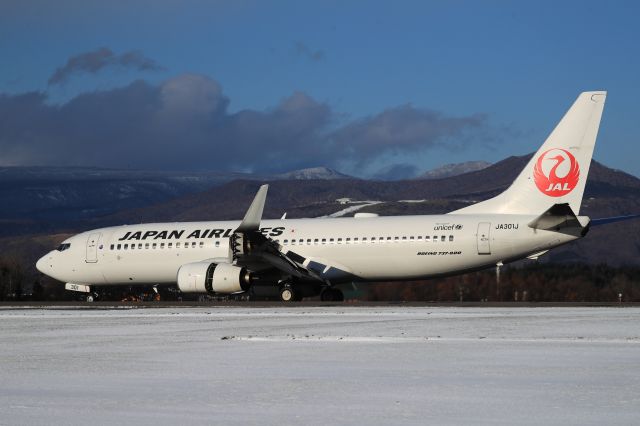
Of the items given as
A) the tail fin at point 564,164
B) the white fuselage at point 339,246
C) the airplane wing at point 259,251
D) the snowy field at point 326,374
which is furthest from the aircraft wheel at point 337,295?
the snowy field at point 326,374

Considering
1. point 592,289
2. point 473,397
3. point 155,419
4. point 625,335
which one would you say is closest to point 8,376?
point 155,419

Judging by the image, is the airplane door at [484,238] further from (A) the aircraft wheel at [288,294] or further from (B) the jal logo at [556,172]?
(A) the aircraft wheel at [288,294]

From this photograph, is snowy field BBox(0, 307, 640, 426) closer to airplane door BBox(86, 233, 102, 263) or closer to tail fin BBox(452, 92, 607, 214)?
tail fin BBox(452, 92, 607, 214)

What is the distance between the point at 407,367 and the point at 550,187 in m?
26.7

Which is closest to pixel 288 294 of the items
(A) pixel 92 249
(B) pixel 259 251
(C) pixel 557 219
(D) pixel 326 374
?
(B) pixel 259 251

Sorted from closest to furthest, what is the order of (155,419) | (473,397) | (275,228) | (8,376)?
(155,419), (473,397), (8,376), (275,228)

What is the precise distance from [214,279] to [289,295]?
3.18 meters

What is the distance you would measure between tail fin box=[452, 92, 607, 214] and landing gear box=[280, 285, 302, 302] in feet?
28.4

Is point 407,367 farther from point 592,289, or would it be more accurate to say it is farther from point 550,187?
point 592,289

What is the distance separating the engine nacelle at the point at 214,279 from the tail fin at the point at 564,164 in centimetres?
1001

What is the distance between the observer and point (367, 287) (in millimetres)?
49906

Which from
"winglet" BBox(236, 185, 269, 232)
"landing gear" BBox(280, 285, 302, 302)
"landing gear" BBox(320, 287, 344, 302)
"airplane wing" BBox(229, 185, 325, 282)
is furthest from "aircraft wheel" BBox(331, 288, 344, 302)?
"winglet" BBox(236, 185, 269, 232)

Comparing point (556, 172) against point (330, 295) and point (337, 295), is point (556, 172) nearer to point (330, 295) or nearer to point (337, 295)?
point (337, 295)

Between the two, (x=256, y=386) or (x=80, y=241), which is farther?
(x=80, y=241)
